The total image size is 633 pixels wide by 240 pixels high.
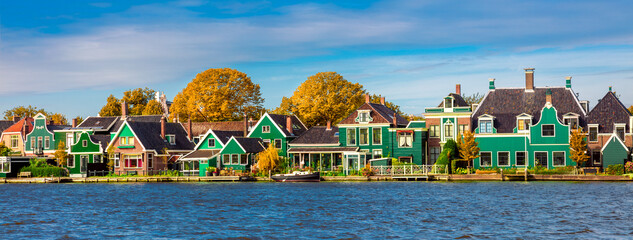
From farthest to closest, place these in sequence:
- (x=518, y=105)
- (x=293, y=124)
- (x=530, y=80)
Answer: (x=293, y=124), (x=530, y=80), (x=518, y=105)

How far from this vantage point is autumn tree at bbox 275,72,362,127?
325ft

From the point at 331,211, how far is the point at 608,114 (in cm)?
3805

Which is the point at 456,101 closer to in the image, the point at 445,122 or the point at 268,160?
the point at 445,122

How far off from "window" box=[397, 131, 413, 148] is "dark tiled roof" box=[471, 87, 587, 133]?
6256mm

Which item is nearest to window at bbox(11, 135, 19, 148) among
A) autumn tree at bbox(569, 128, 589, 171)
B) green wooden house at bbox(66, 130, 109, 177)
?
green wooden house at bbox(66, 130, 109, 177)

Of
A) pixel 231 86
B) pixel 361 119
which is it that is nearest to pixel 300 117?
pixel 231 86

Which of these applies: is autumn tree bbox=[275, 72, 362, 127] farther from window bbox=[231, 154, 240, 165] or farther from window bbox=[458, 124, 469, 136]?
window bbox=[458, 124, 469, 136]

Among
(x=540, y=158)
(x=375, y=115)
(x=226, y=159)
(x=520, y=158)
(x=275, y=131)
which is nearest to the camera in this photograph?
(x=540, y=158)

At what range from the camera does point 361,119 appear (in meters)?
84.7

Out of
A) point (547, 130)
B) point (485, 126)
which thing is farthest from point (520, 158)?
point (485, 126)

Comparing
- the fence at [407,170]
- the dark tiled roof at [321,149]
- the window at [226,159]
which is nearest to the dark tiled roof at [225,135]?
the window at [226,159]

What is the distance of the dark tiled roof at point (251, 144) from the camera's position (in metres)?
84.9

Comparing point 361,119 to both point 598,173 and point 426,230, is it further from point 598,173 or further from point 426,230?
point 426,230

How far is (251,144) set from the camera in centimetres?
8625
